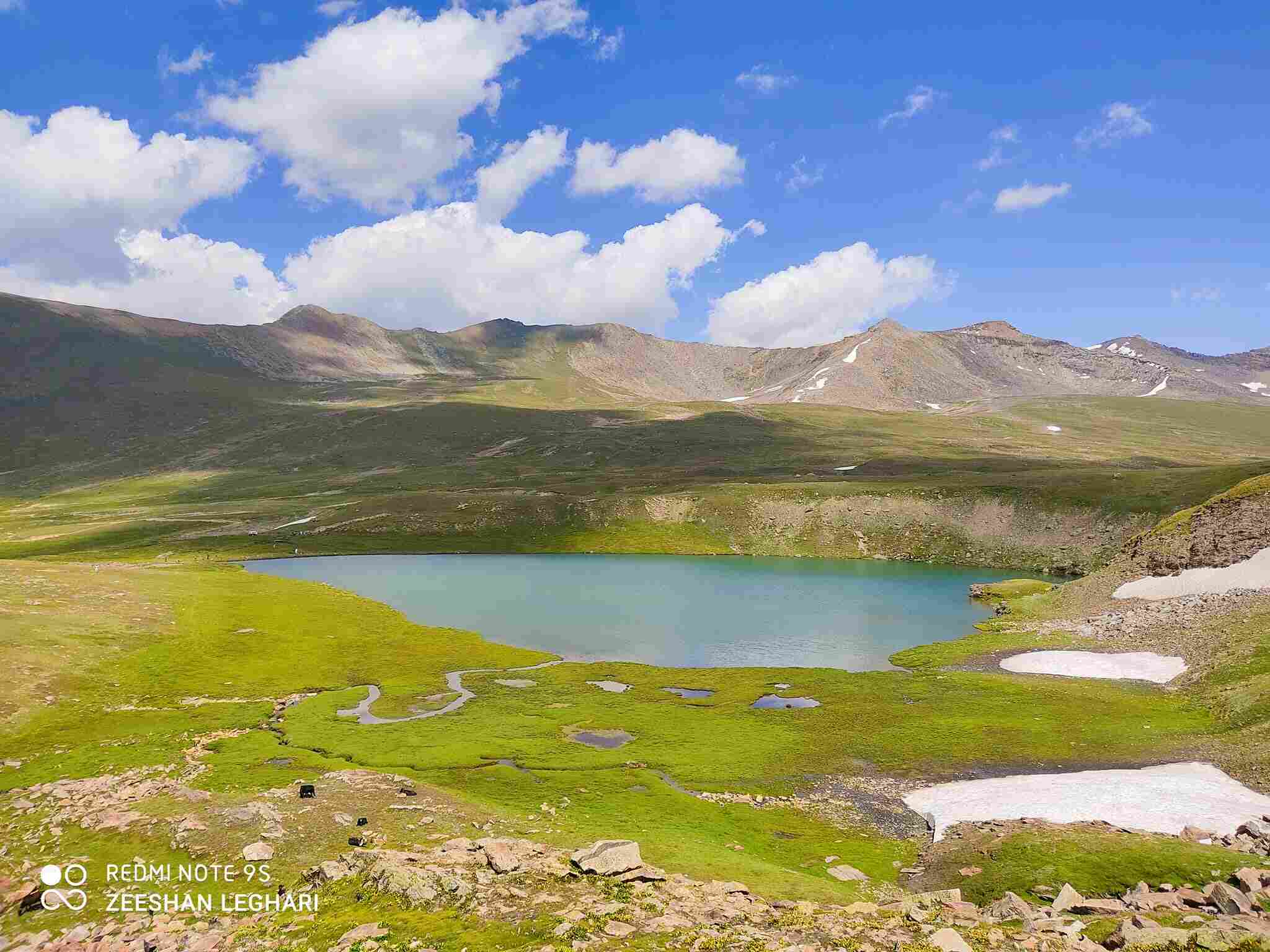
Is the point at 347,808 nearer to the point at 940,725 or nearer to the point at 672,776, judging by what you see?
the point at 672,776

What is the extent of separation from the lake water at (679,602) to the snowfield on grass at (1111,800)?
30406 mm

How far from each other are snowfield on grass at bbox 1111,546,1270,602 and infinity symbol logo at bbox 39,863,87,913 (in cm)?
8221

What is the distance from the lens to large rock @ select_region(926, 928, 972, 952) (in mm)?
18562

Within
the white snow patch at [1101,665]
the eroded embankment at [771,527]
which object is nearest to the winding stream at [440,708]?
the white snow patch at [1101,665]

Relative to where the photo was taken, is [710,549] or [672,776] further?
[710,549]

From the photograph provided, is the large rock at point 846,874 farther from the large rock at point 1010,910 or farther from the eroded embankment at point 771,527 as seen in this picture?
the eroded embankment at point 771,527

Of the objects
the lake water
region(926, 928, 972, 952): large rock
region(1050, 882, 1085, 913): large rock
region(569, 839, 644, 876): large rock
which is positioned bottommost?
the lake water

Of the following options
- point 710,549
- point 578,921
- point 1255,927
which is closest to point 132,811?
point 578,921

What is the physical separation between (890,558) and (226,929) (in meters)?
129

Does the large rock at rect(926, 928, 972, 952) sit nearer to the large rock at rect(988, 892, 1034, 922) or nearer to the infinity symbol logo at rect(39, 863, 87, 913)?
the large rock at rect(988, 892, 1034, 922)

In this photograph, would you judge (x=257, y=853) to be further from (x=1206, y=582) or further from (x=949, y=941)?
(x=1206, y=582)

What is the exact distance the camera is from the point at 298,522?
170375mm

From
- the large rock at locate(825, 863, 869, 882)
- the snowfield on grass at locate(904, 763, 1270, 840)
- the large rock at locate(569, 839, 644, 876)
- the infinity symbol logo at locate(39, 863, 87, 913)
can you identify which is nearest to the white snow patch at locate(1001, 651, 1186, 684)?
the snowfield on grass at locate(904, 763, 1270, 840)

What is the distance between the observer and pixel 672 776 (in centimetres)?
4281
